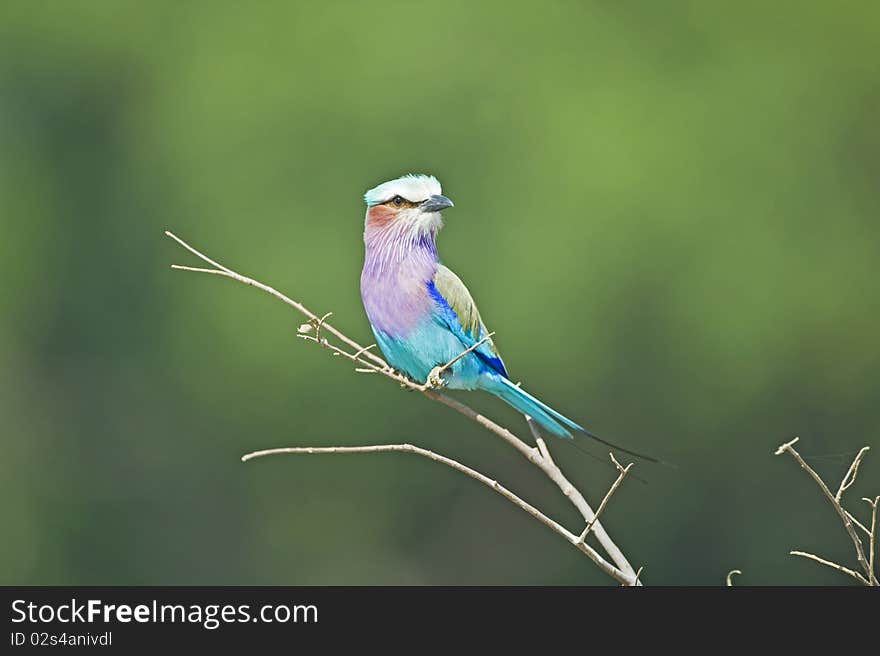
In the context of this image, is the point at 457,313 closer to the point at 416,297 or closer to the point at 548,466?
the point at 416,297

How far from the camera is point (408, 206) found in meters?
3.86

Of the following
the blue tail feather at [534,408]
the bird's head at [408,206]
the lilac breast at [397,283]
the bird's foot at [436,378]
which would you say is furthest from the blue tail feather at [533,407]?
the bird's head at [408,206]

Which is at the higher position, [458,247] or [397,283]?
[458,247]

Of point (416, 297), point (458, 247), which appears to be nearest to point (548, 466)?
point (416, 297)

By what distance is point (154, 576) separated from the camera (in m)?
10.5

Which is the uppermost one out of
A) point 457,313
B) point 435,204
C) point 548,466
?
point 435,204

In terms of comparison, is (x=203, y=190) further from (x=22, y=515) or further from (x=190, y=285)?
(x=22, y=515)

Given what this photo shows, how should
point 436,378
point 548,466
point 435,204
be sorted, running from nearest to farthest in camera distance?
1. point 548,466
2. point 436,378
3. point 435,204

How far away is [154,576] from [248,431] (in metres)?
1.28

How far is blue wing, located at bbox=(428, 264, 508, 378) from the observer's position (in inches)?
151

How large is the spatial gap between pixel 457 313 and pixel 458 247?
5.81 meters
